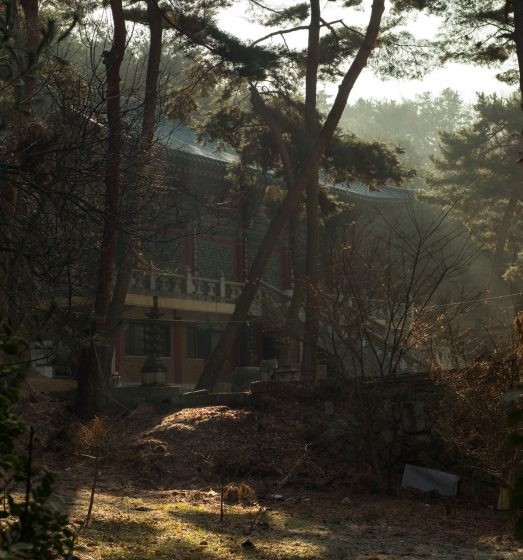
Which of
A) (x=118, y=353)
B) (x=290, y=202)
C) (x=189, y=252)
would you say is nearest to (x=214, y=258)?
(x=189, y=252)

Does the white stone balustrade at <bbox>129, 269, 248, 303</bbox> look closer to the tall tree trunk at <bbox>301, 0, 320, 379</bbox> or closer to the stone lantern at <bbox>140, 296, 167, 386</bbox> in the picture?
the stone lantern at <bbox>140, 296, 167, 386</bbox>

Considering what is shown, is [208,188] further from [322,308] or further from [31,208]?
[31,208]

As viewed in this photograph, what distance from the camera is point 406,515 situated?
10.7 meters

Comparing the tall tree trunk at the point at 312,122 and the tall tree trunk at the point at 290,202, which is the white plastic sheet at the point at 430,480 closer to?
the tall tree trunk at the point at 290,202

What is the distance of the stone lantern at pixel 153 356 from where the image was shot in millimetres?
16266

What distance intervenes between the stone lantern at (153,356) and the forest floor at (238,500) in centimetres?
97

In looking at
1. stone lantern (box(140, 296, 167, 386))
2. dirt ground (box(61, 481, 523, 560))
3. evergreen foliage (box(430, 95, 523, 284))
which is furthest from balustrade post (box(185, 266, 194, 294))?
dirt ground (box(61, 481, 523, 560))

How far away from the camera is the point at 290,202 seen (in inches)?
715

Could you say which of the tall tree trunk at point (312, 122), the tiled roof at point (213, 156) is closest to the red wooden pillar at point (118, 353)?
the tiled roof at point (213, 156)

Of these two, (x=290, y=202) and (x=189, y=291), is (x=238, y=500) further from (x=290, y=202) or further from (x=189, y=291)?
(x=189, y=291)

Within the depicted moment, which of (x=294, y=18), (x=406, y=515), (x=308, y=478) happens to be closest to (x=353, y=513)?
(x=406, y=515)

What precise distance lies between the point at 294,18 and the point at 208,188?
665cm

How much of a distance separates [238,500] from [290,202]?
8.29 meters

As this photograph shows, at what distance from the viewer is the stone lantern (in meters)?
16.3
